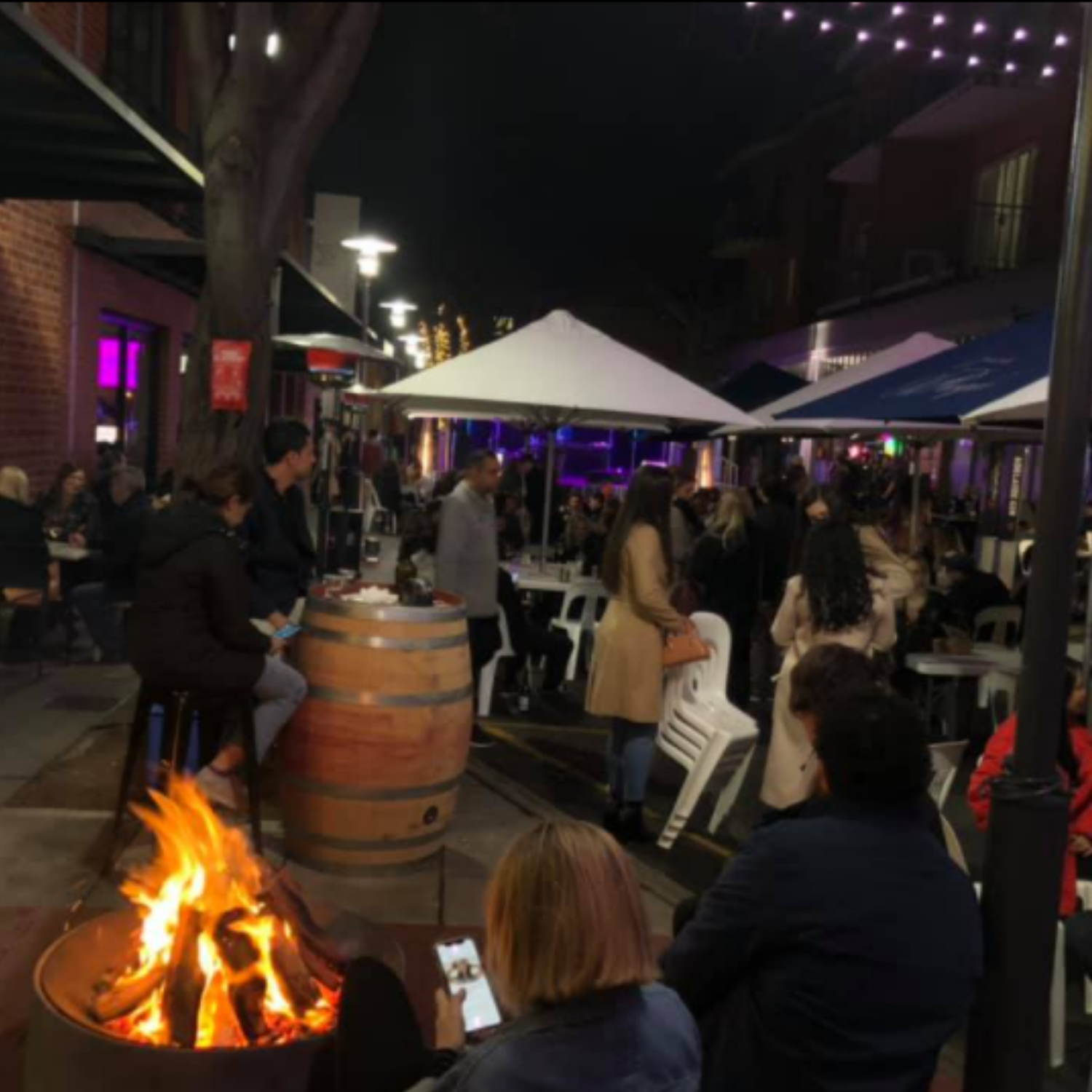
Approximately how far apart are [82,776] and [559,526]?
30.3 feet

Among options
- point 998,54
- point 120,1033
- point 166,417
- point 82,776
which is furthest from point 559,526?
point 998,54

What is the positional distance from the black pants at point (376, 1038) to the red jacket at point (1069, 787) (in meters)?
2.17

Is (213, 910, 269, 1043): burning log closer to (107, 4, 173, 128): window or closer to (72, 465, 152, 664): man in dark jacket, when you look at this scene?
(107, 4, 173, 128): window

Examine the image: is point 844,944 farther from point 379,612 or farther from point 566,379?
point 566,379

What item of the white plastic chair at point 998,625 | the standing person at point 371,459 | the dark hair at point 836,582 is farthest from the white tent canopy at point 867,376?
the standing person at point 371,459

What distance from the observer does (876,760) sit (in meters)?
2.53

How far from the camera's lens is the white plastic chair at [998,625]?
8156 millimetres

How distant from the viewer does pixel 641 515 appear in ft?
18.6

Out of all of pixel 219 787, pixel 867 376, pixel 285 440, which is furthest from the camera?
pixel 867 376

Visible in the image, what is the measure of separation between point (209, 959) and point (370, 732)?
1.99 meters

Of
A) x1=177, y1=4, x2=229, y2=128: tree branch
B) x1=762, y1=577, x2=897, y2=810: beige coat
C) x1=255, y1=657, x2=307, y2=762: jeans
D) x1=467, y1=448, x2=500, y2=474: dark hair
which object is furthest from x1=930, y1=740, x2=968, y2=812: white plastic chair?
x1=177, y1=4, x2=229, y2=128: tree branch

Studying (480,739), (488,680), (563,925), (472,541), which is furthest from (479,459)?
(563,925)

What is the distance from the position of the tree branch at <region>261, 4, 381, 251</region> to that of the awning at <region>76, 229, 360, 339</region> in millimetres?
6883

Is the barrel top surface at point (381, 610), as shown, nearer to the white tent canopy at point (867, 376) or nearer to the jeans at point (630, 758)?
the jeans at point (630, 758)
